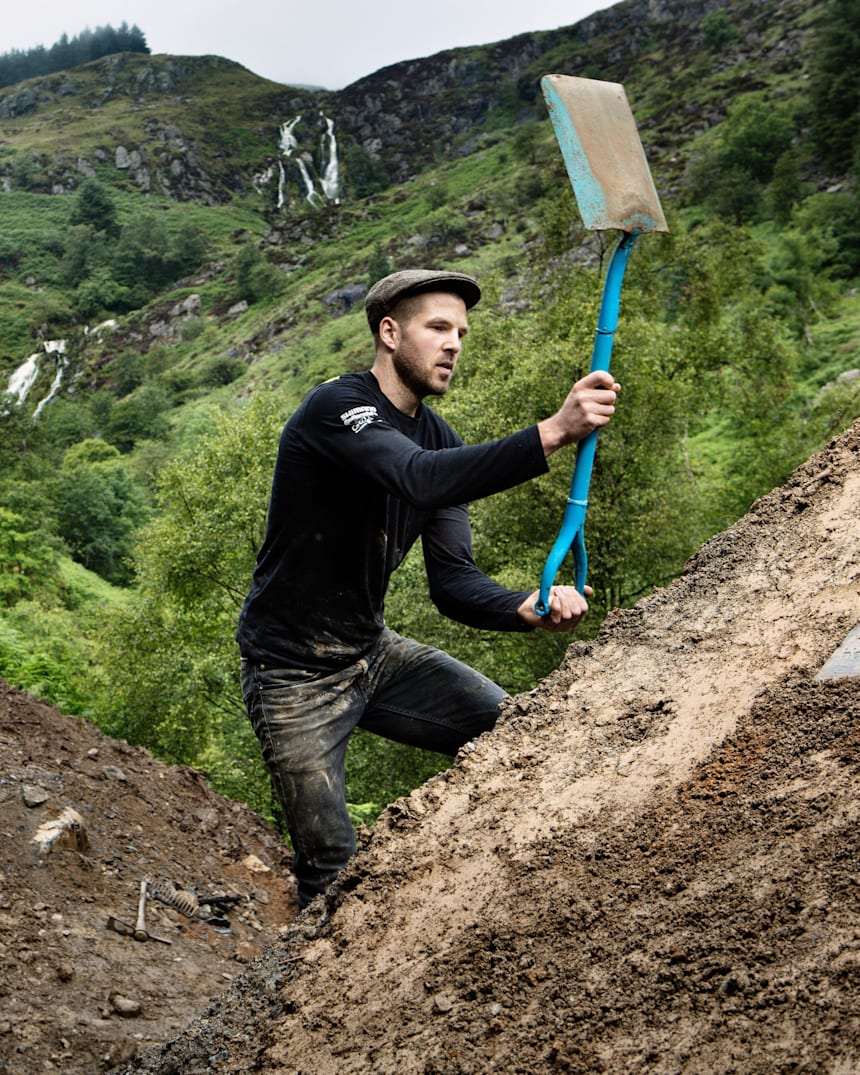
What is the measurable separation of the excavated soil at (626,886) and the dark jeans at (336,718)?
0.31 m

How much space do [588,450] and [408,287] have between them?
0.95 meters

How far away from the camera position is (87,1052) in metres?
4.38

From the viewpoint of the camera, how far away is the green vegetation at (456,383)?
68.0 feet

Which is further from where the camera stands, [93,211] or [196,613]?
[93,211]

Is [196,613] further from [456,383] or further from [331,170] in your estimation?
[331,170]

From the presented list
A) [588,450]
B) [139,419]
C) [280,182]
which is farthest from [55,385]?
[588,450]

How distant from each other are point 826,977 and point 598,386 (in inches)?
75.9

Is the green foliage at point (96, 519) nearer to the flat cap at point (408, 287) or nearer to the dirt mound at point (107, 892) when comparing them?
the dirt mound at point (107, 892)

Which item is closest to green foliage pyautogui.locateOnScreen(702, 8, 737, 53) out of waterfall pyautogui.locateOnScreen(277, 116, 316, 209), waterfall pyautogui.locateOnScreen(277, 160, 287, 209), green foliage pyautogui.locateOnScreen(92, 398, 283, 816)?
waterfall pyautogui.locateOnScreen(277, 116, 316, 209)

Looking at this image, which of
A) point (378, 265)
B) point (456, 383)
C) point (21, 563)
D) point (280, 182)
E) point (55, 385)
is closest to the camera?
point (456, 383)

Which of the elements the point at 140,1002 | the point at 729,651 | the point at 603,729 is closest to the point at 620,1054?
the point at 603,729

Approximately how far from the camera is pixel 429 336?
3.83 m

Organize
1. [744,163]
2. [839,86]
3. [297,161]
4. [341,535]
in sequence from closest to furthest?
[341,535], [839,86], [744,163], [297,161]

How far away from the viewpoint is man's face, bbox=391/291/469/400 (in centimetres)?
381
